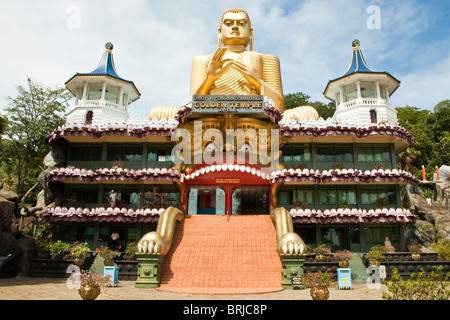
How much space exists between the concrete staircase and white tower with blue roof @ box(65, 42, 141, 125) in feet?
53.3

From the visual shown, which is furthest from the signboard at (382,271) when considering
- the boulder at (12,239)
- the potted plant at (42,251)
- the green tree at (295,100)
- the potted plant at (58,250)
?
the green tree at (295,100)

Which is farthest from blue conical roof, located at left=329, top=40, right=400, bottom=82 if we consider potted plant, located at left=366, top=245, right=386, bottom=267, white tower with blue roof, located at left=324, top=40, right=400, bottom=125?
potted plant, located at left=366, top=245, right=386, bottom=267

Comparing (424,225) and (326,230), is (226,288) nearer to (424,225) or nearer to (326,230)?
(326,230)

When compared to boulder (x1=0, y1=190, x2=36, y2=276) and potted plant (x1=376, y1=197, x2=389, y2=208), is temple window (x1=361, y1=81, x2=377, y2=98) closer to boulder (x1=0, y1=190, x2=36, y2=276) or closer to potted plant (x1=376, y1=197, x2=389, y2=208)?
potted plant (x1=376, y1=197, x2=389, y2=208)

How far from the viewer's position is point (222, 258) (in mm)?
16984

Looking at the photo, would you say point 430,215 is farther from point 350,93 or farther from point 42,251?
point 42,251

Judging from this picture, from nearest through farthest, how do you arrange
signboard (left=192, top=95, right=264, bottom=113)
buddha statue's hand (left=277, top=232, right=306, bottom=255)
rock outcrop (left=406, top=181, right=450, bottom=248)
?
buddha statue's hand (left=277, top=232, right=306, bottom=255), signboard (left=192, top=95, right=264, bottom=113), rock outcrop (left=406, top=181, right=450, bottom=248)

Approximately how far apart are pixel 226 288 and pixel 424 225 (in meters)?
26.5

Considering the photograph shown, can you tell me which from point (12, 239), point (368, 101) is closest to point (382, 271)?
point (368, 101)

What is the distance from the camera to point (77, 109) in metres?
32.1

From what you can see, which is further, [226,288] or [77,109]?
[77,109]

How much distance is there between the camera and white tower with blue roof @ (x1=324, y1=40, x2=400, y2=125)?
103 feet

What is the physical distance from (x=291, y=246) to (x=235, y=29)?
20076 mm

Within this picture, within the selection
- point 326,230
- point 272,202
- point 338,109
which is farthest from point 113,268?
point 338,109
